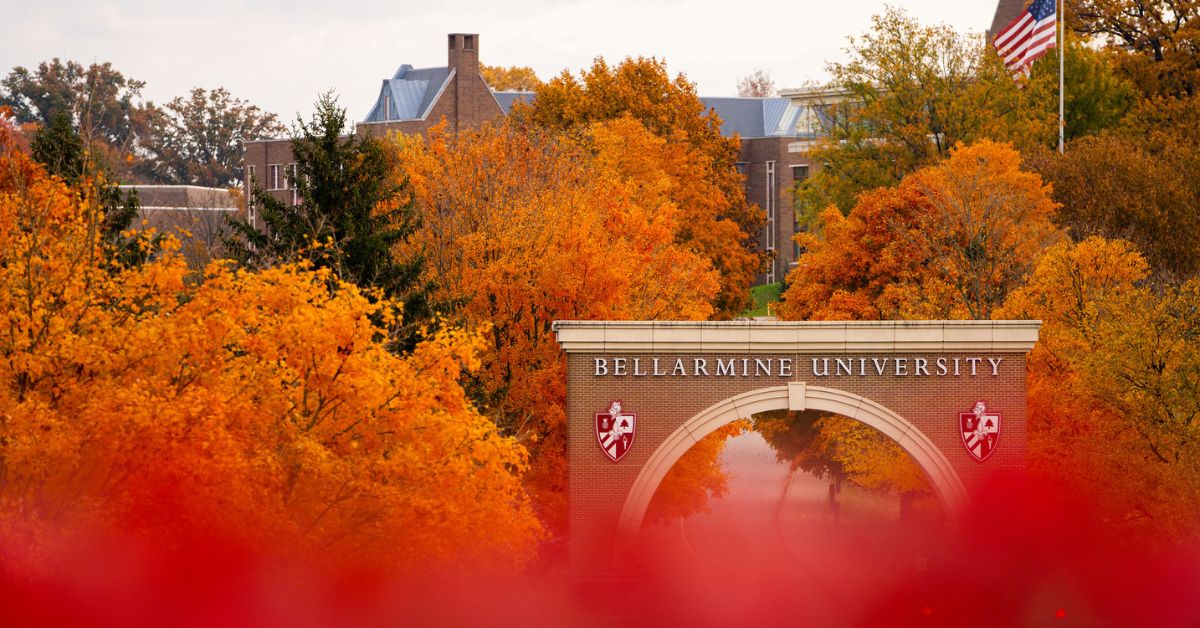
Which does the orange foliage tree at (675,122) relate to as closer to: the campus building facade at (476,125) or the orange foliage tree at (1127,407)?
the campus building facade at (476,125)

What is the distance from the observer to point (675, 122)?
9331cm

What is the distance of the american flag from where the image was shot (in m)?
78.1

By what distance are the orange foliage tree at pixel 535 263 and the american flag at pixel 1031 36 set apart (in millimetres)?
16897

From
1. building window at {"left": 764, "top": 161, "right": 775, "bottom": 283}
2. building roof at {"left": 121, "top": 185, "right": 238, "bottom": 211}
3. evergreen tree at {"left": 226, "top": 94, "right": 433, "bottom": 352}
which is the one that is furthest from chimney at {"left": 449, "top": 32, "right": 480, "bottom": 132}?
evergreen tree at {"left": 226, "top": 94, "right": 433, "bottom": 352}

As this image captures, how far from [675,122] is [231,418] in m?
59.0

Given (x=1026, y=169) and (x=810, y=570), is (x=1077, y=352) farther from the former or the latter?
(x=1026, y=169)

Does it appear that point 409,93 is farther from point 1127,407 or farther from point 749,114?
point 1127,407

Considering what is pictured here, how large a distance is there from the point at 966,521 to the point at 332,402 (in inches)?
648

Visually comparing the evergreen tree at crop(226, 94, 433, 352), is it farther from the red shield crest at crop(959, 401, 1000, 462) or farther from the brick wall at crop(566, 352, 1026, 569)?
the red shield crest at crop(959, 401, 1000, 462)

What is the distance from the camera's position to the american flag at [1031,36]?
256ft

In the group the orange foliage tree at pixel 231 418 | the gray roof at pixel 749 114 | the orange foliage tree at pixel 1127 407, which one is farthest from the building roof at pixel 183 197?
the orange foliage tree at pixel 231 418

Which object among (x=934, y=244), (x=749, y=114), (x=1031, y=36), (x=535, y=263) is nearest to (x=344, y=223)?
(x=535, y=263)

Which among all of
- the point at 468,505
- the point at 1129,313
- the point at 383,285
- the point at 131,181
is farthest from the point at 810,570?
the point at 131,181

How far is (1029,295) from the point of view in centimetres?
5841
